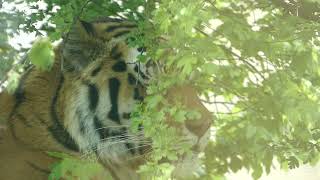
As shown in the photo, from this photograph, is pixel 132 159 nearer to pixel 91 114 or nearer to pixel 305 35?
pixel 91 114

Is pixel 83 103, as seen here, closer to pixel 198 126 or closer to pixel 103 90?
pixel 103 90

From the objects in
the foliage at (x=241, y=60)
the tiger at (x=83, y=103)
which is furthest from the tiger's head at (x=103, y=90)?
the foliage at (x=241, y=60)

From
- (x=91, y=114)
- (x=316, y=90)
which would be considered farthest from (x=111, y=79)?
(x=316, y=90)

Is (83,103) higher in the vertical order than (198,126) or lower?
higher

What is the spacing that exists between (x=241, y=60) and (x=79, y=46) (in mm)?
858

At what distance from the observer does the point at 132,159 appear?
351 cm

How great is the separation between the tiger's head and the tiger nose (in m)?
0.22

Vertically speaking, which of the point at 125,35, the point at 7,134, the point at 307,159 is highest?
the point at 125,35

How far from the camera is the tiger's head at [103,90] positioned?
3.38m

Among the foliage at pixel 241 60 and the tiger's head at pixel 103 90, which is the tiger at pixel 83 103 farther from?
the foliage at pixel 241 60

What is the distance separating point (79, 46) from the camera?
3.36 meters

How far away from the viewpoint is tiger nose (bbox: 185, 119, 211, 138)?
316cm

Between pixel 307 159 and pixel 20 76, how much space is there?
5.15 feet

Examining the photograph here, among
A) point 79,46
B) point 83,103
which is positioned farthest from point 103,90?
point 79,46
